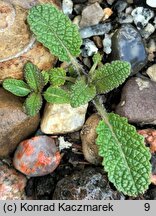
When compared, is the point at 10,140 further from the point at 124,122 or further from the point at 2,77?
the point at 124,122

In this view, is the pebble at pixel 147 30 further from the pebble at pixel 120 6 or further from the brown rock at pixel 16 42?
the brown rock at pixel 16 42

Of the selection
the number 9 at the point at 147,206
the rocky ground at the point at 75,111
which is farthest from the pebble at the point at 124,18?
the number 9 at the point at 147,206

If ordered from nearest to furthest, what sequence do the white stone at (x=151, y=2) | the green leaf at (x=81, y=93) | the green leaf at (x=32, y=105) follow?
the green leaf at (x=81, y=93)
the green leaf at (x=32, y=105)
the white stone at (x=151, y=2)

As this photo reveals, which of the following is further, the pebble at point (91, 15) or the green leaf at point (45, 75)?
the pebble at point (91, 15)

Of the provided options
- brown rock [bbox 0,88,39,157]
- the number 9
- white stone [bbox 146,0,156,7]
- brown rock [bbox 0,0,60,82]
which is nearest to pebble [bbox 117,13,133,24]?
white stone [bbox 146,0,156,7]

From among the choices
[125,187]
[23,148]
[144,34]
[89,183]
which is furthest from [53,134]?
[144,34]
